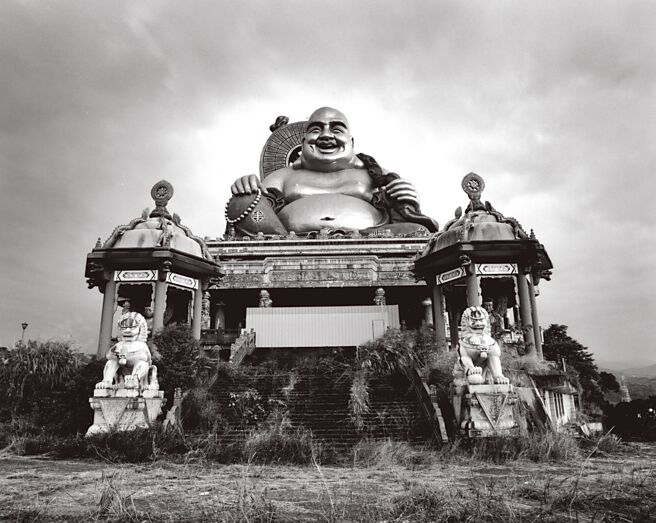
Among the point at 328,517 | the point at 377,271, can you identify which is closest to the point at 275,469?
the point at 328,517

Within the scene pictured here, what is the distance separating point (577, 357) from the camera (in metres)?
33.4

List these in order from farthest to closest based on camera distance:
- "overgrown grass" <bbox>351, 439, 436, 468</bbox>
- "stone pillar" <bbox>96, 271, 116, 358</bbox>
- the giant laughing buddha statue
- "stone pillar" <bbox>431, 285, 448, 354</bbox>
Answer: the giant laughing buddha statue
"stone pillar" <bbox>96, 271, 116, 358</bbox>
"stone pillar" <bbox>431, 285, 448, 354</bbox>
"overgrown grass" <bbox>351, 439, 436, 468</bbox>

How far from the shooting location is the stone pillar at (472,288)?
52.2 ft

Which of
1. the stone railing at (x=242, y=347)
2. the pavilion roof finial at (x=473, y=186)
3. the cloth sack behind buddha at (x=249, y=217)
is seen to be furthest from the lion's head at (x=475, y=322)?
the cloth sack behind buddha at (x=249, y=217)

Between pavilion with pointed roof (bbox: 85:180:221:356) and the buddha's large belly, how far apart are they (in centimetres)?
1314

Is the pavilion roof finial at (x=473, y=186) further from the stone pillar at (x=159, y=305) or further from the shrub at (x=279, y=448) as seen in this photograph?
the shrub at (x=279, y=448)

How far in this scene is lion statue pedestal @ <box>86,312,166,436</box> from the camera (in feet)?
35.7

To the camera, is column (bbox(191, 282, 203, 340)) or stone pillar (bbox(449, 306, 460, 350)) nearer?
column (bbox(191, 282, 203, 340))

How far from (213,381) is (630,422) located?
12.5 m

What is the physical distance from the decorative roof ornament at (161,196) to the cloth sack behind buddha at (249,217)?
442 inches

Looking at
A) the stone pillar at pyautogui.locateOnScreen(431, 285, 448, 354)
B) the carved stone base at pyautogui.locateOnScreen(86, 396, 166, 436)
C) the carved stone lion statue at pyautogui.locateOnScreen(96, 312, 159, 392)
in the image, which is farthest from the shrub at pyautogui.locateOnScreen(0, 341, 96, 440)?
the stone pillar at pyautogui.locateOnScreen(431, 285, 448, 354)

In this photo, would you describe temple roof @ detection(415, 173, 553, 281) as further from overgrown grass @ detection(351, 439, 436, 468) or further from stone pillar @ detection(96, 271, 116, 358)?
stone pillar @ detection(96, 271, 116, 358)

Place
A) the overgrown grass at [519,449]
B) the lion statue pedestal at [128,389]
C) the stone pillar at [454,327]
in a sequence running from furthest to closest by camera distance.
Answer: the stone pillar at [454,327], the lion statue pedestal at [128,389], the overgrown grass at [519,449]

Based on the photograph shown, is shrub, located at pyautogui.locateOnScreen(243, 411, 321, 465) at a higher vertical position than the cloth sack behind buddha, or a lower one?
lower
